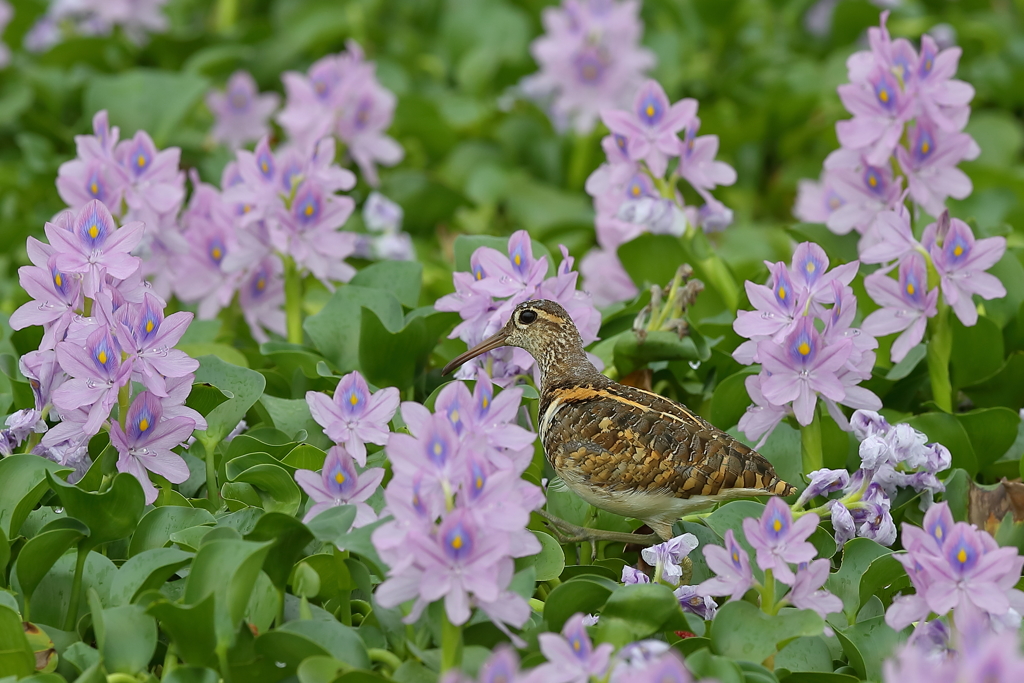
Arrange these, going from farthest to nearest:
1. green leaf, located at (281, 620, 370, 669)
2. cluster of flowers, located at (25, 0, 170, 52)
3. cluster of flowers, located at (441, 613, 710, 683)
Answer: cluster of flowers, located at (25, 0, 170, 52)
green leaf, located at (281, 620, 370, 669)
cluster of flowers, located at (441, 613, 710, 683)

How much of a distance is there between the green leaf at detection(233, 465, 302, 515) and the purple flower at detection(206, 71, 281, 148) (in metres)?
3.56

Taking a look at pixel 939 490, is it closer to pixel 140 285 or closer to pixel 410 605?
pixel 410 605

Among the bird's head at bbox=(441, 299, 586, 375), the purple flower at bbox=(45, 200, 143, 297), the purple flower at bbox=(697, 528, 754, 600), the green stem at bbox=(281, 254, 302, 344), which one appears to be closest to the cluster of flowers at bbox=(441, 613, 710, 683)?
the purple flower at bbox=(697, 528, 754, 600)

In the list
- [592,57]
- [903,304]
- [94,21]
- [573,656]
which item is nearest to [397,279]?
[903,304]

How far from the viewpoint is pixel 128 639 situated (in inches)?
101

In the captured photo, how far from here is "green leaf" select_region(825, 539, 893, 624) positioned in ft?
9.32

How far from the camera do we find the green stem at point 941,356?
11.5ft

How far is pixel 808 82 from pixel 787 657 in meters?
4.72

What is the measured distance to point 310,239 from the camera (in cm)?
401

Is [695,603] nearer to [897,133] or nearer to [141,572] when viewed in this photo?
[141,572]

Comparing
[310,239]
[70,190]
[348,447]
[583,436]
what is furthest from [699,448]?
[70,190]

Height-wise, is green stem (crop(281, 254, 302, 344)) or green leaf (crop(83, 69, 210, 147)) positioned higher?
green stem (crop(281, 254, 302, 344))

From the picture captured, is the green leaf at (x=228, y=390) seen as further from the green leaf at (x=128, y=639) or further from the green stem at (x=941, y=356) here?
the green stem at (x=941, y=356)

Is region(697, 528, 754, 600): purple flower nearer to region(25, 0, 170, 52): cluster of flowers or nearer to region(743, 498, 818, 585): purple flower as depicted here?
region(743, 498, 818, 585): purple flower
